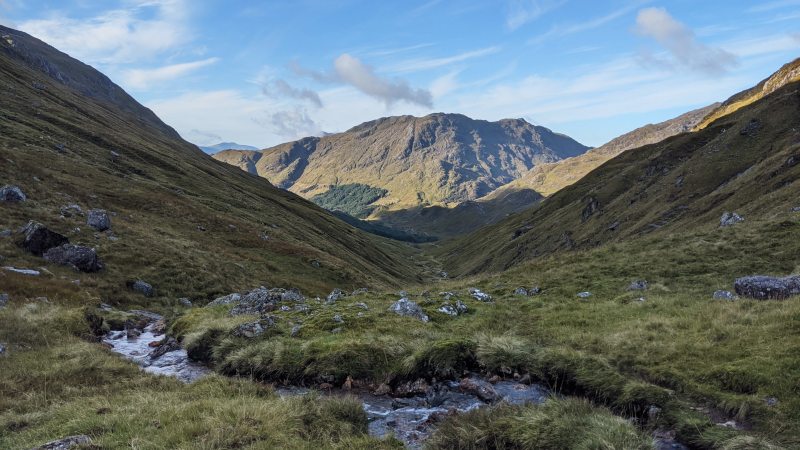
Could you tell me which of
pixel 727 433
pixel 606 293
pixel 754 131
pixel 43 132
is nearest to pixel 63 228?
pixel 606 293

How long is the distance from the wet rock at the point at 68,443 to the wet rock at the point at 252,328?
7986 millimetres

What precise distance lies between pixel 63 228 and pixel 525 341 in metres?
37.7

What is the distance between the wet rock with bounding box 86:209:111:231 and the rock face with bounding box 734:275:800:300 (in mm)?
46350

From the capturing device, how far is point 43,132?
69.5 metres

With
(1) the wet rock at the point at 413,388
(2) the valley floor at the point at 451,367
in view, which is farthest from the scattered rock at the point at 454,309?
(1) the wet rock at the point at 413,388

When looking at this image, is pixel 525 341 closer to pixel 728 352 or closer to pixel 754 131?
pixel 728 352

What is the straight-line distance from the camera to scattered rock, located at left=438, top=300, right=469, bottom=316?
22.9 meters

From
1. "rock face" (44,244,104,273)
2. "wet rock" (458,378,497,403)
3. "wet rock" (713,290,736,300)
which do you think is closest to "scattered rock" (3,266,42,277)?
"rock face" (44,244,104,273)

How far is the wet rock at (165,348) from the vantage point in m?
18.2

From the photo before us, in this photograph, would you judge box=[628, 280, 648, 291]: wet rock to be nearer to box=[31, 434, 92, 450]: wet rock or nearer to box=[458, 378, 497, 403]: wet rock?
box=[458, 378, 497, 403]: wet rock

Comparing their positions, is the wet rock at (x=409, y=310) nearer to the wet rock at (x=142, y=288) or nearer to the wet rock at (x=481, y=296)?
the wet rock at (x=481, y=296)

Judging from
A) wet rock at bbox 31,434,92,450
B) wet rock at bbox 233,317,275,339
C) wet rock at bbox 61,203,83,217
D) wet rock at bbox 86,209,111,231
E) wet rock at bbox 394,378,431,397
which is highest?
wet rock at bbox 61,203,83,217

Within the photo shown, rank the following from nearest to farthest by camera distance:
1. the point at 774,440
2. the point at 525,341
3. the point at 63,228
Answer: the point at 774,440 → the point at 525,341 → the point at 63,228

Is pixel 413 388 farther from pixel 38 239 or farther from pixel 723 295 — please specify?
pixel 38 239
